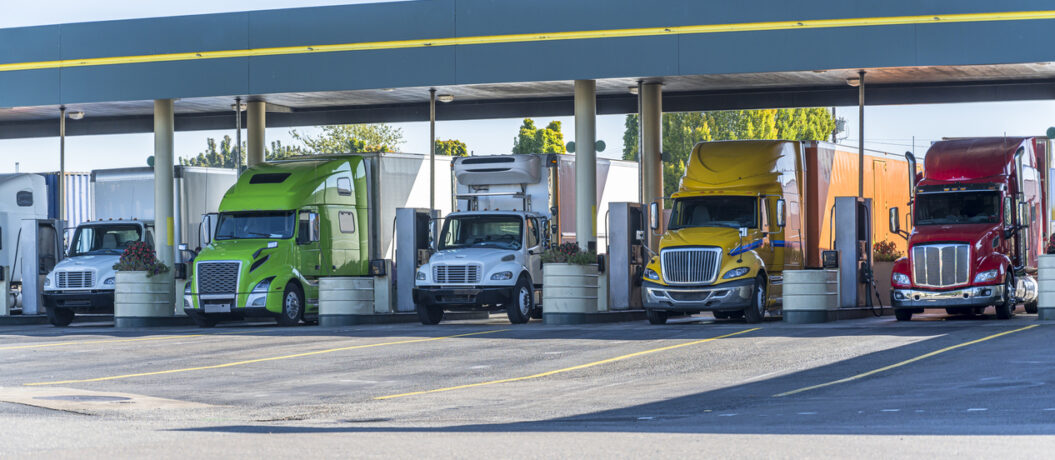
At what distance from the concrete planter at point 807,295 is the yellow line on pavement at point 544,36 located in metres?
5.00

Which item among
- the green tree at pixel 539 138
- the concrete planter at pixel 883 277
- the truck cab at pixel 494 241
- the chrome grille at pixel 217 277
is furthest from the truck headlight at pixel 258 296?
the green tree at pixel 539 138

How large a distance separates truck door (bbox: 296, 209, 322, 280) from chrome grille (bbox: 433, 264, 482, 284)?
9.25 ft

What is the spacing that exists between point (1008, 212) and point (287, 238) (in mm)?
13765

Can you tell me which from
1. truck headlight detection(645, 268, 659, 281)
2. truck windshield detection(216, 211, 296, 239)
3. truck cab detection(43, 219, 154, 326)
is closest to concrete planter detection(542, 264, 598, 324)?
truck headlight detection(645, 268, 659, 281)

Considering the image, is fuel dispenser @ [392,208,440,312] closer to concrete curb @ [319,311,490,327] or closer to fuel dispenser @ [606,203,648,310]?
concrete curb @ [319,311,490,327]

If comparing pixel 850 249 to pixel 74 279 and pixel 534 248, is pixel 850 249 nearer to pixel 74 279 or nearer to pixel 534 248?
pixel 534 248

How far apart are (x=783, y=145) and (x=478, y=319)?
8.72 meters

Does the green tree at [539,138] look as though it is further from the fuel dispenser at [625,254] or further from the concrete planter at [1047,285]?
the concrete planter at [1047,285]

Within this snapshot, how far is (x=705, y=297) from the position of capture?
83.5 feet

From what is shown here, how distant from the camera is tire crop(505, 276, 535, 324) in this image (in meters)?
27.5

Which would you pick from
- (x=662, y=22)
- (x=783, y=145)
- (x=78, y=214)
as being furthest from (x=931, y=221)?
(x=78, y=214)

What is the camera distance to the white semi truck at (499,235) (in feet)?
89.6

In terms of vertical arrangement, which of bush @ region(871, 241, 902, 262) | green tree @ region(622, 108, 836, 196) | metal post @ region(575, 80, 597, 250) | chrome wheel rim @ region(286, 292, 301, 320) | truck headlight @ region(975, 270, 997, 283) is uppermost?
green tree @ region(622, 108, 836, 196)

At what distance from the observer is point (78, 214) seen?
38312mm
